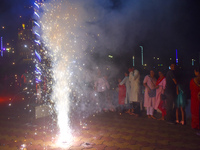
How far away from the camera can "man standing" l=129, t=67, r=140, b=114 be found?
693 cm

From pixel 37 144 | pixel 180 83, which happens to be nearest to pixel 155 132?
pixel 180 83

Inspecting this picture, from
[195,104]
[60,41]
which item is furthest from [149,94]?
[60,41]

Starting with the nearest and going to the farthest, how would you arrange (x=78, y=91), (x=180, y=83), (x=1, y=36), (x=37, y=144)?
(x=37, y=144) → (x=180, y=83) → (x=78, y=91) → (x=1, y=36)

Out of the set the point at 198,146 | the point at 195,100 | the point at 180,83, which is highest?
the point at 180,83

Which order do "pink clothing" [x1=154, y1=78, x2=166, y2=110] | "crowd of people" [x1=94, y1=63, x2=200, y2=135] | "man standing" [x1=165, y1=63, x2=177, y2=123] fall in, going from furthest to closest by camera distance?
"pink clothing" [x1=154, y1=78, x2=166, y2=110], "man standing" [x1=165, y1=63, x2=177, y2=123], "crowd of people" [x1=94, y1=63, x2=200, y2=135]

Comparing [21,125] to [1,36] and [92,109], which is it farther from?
[1,36]

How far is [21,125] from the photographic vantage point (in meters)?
5.84

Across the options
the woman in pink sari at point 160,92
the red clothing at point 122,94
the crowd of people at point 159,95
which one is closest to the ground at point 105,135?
the crowd of people at point 159,95

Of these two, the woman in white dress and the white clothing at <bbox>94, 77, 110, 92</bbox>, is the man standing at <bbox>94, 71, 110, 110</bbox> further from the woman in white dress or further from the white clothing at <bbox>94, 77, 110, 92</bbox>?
the woman in white dress

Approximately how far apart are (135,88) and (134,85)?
0.13 m

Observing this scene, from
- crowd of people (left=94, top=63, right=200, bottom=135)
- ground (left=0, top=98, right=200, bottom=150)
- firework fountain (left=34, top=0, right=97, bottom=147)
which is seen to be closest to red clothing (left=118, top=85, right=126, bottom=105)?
crowd of people (left=94, top=63, right=200, bottom=135)

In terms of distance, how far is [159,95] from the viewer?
6562 mm

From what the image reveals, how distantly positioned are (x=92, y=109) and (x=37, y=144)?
14.4 ft

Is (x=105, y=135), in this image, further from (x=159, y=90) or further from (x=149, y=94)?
(x=159, y=90)
